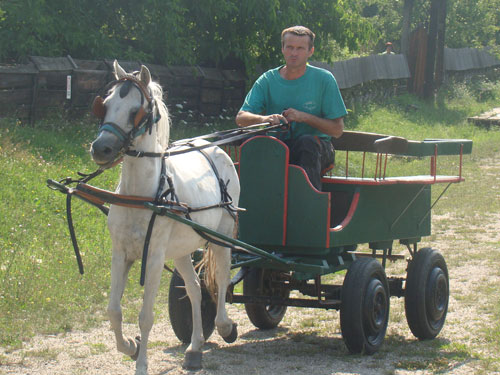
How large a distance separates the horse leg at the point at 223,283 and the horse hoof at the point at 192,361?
392 millimetres

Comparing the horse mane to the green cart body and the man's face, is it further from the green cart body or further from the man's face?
the man's face

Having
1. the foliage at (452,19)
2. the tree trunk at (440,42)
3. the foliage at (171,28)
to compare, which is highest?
the foliage at (452,19)

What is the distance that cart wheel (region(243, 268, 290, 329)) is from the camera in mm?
6203

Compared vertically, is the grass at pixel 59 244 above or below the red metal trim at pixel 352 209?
below

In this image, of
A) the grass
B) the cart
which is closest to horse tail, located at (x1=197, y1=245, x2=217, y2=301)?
the cart

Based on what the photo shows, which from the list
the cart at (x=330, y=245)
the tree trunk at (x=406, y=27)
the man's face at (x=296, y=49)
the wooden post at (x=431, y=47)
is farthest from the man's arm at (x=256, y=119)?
the tree trunk at (x=406, y=27)

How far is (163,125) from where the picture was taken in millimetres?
4832

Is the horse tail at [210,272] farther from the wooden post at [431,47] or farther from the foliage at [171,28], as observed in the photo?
the wooden post at [431,47]

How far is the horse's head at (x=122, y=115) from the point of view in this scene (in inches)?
166

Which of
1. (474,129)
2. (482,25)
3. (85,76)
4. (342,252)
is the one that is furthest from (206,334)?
(482,25)

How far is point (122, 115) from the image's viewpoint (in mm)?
4352

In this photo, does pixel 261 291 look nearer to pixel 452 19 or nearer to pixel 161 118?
pixel 161 118

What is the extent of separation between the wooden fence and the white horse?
6098 millimetres

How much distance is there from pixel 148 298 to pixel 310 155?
5.24 feet
